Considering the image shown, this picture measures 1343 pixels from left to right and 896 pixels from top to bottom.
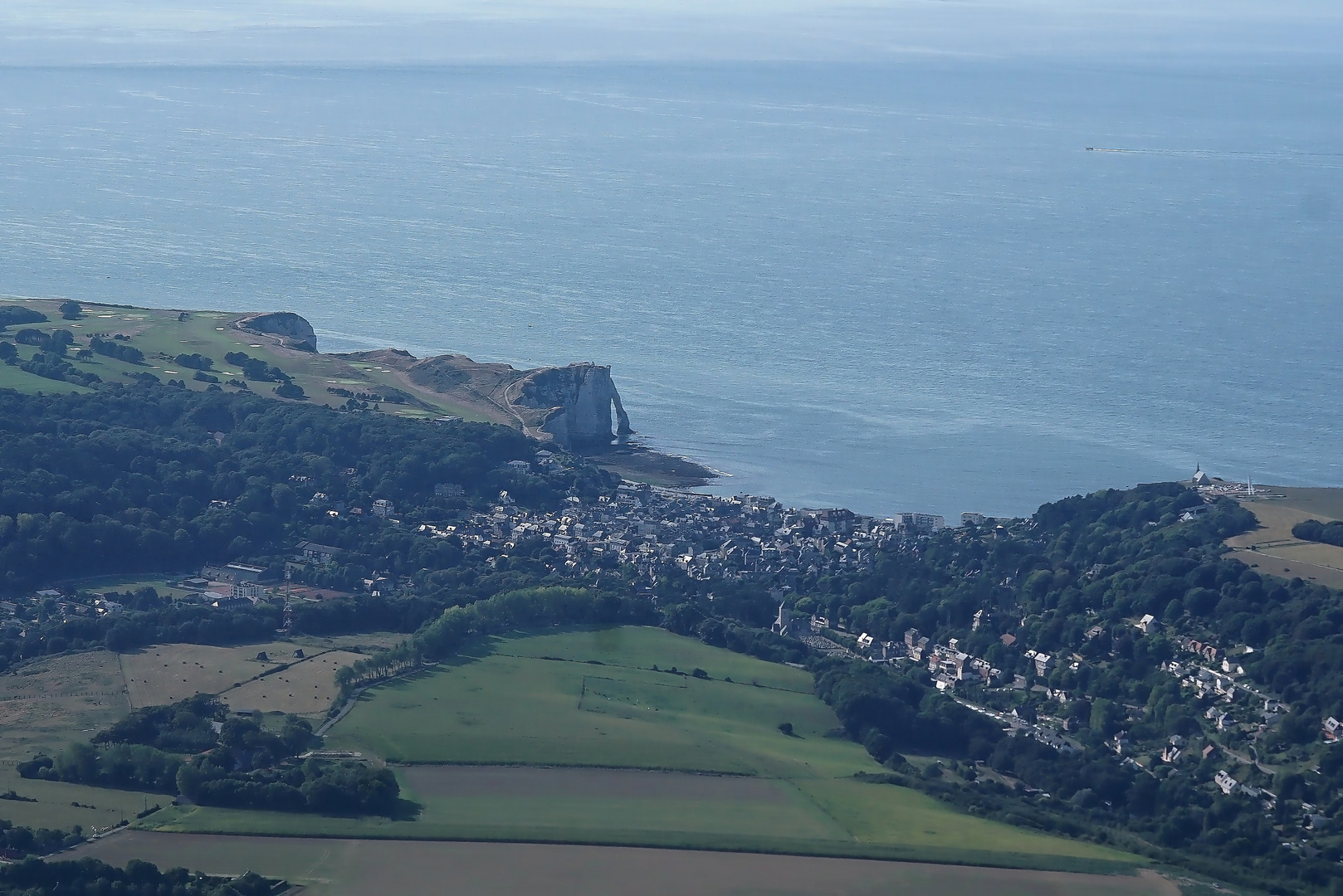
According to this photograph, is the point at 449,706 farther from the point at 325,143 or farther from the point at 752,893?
the point at 325,143

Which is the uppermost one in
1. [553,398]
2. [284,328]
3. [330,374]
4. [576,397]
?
[284,328]

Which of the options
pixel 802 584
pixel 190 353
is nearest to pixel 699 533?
pixel 802 584

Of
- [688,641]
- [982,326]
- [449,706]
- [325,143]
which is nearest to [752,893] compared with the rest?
[449,706]

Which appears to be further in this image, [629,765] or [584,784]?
[629,765]

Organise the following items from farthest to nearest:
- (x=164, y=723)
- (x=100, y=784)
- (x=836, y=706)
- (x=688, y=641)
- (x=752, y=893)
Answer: (x=688, y=641)
(x=836, y=706)
(x=164, y=723)
(x=100, y=784)
(x=752, y=893)

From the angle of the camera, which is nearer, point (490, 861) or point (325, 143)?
point (490, 861)

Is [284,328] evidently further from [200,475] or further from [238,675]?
[238,675]
